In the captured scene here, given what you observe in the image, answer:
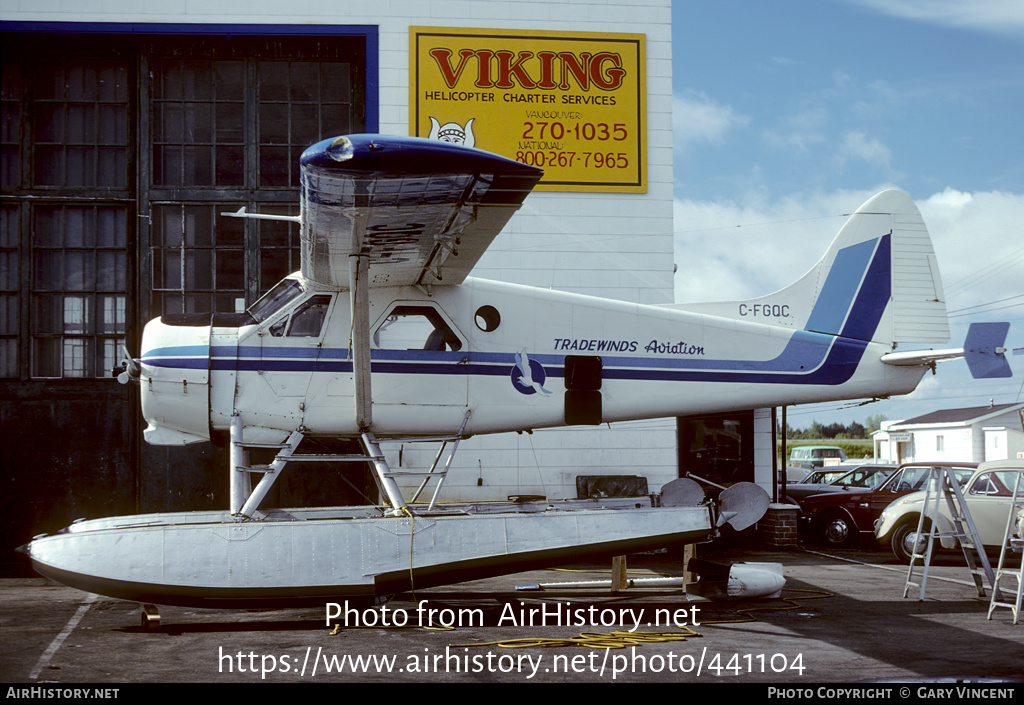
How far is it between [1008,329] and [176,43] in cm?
1155

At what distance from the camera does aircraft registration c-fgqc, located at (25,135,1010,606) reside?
7.21 m

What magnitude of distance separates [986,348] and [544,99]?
7.27 meters

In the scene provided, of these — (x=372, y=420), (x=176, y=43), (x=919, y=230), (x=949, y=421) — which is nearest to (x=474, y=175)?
(x=372, y=420)

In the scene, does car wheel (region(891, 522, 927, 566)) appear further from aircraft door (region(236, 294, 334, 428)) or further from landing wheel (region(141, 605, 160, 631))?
landing wheel (region(141, 605, 160, 631))

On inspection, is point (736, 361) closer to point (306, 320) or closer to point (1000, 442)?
point (306, 320)

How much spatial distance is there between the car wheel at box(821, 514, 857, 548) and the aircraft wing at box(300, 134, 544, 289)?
990 centimetres

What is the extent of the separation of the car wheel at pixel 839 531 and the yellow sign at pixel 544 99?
21.5 feet

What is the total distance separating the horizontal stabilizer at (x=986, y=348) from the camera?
855cm

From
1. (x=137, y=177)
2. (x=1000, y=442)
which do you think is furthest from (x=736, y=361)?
(x=1000, y=442)

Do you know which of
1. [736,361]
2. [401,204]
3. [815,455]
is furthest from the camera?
[815,455]

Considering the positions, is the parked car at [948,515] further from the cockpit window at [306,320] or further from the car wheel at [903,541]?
the cockpit window at [306,320]

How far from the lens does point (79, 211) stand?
13578mm

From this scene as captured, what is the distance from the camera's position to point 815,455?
155ft
